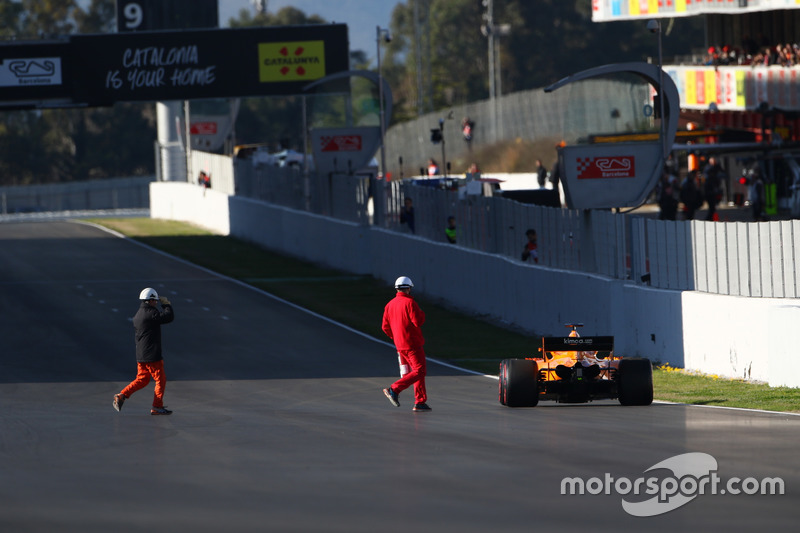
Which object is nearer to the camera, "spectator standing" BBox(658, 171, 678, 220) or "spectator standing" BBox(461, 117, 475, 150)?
"spectator standing" BBox(658, 171, 678, 220)

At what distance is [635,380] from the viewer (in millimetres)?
17328

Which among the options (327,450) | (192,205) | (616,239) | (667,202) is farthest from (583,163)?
(192,205)

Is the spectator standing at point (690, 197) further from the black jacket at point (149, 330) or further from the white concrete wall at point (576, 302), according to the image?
the black jacket at point (149, 330)

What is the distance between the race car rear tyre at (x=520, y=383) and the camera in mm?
17297

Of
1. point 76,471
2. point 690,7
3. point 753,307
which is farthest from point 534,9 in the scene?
point 76,471

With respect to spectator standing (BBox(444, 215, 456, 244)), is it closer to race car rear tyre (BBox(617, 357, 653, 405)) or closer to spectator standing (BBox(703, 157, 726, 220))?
spectator standing (BBox(703, 157, 726, 220))

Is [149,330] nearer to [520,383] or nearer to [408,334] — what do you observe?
[408,334]

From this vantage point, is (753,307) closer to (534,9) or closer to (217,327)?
(217,327)

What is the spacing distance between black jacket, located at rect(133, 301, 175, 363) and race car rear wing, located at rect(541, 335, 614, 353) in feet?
15.6

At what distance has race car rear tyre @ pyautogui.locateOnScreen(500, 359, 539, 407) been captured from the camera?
17297mm

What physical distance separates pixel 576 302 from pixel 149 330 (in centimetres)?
1170

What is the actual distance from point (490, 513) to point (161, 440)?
5.22 m

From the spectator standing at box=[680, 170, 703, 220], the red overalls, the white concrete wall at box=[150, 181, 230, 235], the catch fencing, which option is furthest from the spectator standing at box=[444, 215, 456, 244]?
the white concrete wall at box=[150, 181, 230, 235]

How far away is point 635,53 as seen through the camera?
112m
